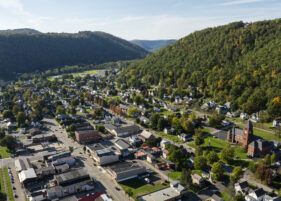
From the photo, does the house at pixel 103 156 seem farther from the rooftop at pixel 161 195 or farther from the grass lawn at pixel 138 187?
the rooftop at pixel 161 195

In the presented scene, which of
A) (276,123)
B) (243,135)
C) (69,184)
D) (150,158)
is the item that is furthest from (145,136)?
(276,123)

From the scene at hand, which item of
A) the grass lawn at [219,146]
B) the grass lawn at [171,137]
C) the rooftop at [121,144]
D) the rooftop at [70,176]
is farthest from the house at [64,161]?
the grass lawn at [219,146]

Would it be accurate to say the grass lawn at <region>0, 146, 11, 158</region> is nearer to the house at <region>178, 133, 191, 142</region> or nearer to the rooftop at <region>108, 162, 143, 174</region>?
the rooftop at <region>108, 162, 143, 174</region>

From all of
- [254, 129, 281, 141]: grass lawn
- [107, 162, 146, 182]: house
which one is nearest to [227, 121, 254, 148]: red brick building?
[254, 129, 281, 141]: grass lawn

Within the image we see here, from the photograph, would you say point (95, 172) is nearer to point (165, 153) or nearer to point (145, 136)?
point (165, 153)

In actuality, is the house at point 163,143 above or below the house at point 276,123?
below

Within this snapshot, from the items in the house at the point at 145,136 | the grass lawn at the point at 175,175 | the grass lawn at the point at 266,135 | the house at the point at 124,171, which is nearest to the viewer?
the house at the point at 124,171
